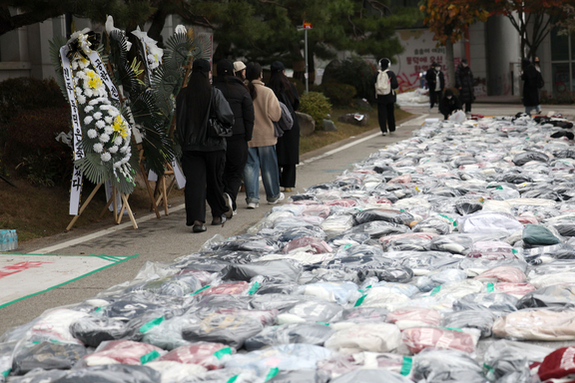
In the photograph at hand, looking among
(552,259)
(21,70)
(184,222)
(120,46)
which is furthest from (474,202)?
(21,70)

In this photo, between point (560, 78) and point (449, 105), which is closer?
point (449, 105)

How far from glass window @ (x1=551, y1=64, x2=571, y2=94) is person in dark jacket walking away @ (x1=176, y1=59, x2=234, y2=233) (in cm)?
2717

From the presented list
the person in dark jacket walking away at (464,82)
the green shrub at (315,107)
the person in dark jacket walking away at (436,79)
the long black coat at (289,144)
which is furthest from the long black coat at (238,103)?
the person in dark jacket walking away at (436,79)

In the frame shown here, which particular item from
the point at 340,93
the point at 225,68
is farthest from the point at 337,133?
the point at 225,68

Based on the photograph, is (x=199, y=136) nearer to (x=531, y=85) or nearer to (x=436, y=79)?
(x=531, y=85)

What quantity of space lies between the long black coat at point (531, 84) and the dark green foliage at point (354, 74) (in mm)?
5498

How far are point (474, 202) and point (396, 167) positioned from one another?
11.7 ft

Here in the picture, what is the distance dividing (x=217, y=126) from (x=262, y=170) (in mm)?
1573

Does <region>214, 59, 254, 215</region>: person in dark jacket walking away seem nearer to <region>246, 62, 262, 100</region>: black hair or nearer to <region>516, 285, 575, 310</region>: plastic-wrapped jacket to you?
<region>246, 62, 262, 100</region>: black hair

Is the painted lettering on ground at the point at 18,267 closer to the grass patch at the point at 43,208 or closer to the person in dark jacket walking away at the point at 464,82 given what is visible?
the grass patch at the point at 43,208

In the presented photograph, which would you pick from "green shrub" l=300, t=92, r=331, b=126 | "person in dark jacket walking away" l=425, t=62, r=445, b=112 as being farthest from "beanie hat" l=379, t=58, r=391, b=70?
"person in dark jacket walking away" l=425, t=62, r=445, b=112

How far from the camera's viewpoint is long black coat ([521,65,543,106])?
63.7ft

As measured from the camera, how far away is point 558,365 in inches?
110

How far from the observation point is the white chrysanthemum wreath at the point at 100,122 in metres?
7.01
